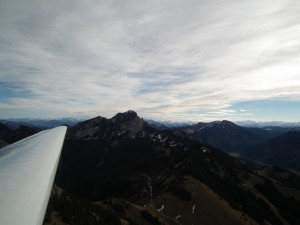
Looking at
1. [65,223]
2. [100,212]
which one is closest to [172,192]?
[100,212]

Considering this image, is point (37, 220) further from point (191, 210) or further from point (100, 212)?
point (191, 210)

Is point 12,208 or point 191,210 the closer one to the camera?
point 12,208

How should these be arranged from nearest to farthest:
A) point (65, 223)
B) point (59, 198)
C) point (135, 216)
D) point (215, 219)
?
point (65, 223), point (59, 198), point (135, 216), point (215, 219)

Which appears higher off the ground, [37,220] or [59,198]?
[37,220]

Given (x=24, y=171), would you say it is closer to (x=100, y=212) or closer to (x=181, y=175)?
(x=100, y=212)

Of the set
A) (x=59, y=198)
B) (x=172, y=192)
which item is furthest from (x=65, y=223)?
(x=172, y=192)

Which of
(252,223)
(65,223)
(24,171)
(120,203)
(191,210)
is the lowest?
(252,223)

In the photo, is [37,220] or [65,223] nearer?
[37,220]

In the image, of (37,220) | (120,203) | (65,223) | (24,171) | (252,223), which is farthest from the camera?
(252,223)

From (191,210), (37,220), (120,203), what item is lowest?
(191,210)
